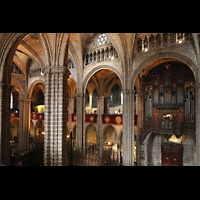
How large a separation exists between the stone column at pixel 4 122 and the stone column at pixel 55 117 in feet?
12.6

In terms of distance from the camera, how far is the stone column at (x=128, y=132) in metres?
10.9

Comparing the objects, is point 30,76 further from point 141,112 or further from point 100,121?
point 141,112

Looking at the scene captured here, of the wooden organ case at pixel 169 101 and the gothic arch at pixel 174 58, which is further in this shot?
the wooden organ case at pixel 169 101

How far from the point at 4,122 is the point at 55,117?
4.42 meters

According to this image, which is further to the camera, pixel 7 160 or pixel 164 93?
pixel 164 93

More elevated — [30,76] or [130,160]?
[30,76]

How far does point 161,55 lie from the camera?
10.1 metres

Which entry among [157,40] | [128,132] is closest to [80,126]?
[128,132]

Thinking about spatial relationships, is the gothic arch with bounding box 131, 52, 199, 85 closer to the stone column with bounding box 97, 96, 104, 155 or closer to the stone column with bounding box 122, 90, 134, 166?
the stone column with bounding box 122, 90, 134, 166

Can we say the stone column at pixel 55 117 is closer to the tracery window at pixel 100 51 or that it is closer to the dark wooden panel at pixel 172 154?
the tracery window at pixel 100 51

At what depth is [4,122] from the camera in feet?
27.6

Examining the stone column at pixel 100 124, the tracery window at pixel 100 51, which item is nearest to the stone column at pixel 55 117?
the tracery window at pixel 100 51

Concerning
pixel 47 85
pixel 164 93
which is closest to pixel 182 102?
pixel 164 93

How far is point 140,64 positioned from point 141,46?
53.9 inches
